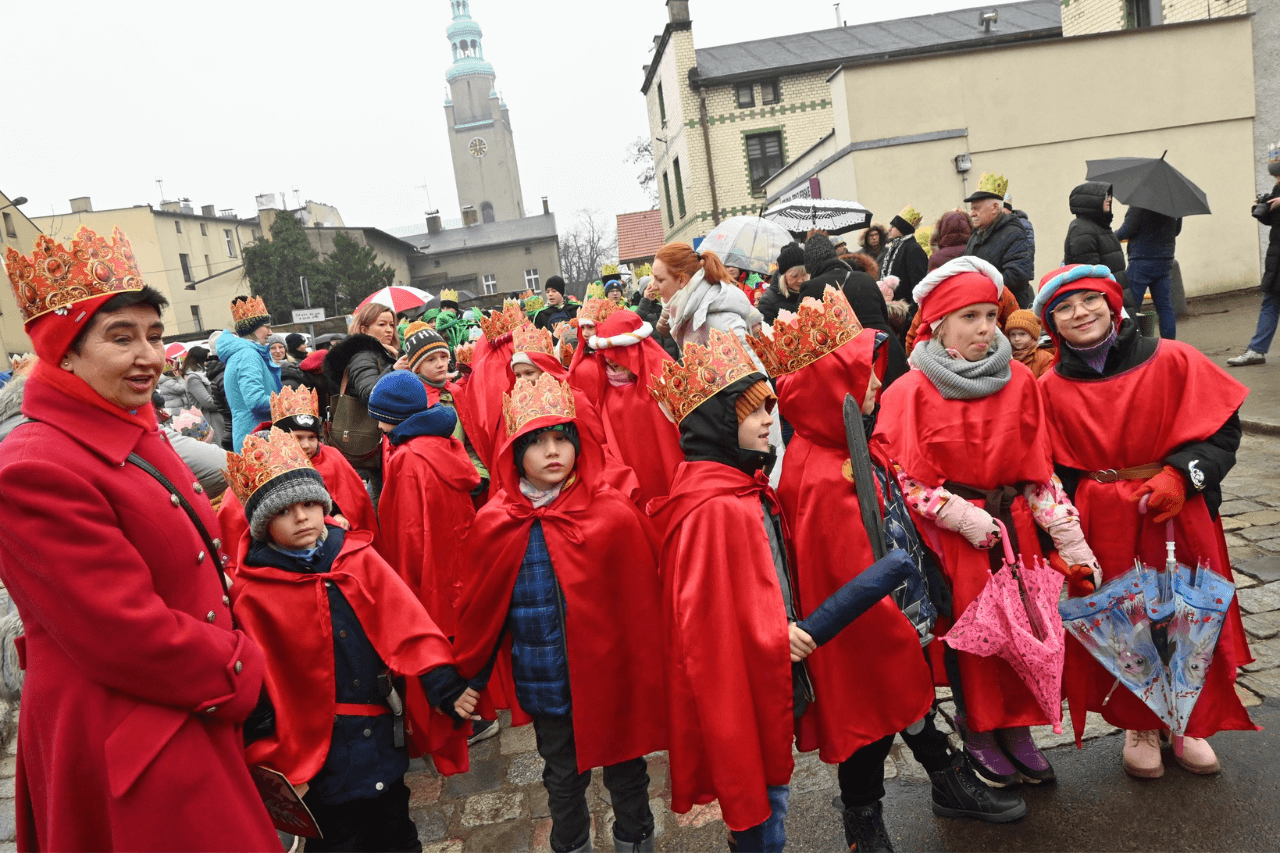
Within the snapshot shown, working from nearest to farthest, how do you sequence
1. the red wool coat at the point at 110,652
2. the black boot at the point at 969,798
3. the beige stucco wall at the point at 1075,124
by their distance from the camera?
1. the red wool coat at the point at 110,652
2. the black boot at the point at 969,798
3. the beige stucco wall at the point at 1075,124

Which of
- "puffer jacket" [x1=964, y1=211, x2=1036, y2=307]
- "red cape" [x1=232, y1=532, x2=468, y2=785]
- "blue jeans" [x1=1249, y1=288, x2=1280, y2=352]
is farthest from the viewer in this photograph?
"blue jeans" [x1=1249, y1=288, x2=1280, y2=352]

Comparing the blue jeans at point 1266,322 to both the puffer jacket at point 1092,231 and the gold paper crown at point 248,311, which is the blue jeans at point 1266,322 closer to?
the puffer jacket at point 1092,231

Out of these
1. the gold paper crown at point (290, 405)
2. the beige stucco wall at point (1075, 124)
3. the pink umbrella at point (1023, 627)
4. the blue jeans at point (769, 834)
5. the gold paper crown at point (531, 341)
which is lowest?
the blue jeans at point (769, 834)

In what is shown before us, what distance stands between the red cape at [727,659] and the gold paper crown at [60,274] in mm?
1826

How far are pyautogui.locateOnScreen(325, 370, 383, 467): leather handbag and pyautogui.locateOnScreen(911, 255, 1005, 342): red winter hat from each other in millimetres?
3350

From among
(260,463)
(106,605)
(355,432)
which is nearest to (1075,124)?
(355,432)

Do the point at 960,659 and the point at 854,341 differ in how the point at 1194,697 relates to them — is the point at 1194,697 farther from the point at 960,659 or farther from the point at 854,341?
the point at 854,341

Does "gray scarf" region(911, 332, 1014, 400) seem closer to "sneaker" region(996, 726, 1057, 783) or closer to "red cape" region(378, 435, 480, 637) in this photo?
"sneaker" region(996, 726, 1057, 783)

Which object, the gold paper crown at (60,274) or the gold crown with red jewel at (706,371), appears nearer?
the gold paper crown at (60,274)

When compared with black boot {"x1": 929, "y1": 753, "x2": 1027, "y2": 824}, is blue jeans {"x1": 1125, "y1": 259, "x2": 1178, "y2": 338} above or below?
above

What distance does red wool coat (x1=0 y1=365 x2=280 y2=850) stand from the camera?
6.39ft

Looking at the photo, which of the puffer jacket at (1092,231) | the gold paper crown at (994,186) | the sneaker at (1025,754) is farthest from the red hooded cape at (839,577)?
the gold paper crown at (994,186)

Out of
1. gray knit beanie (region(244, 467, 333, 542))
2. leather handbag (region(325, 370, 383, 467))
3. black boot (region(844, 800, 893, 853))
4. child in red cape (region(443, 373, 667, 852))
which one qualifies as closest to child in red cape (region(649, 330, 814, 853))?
child in red cape (region(443, 373, 667, 852))

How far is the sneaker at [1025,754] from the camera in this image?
3350mm
